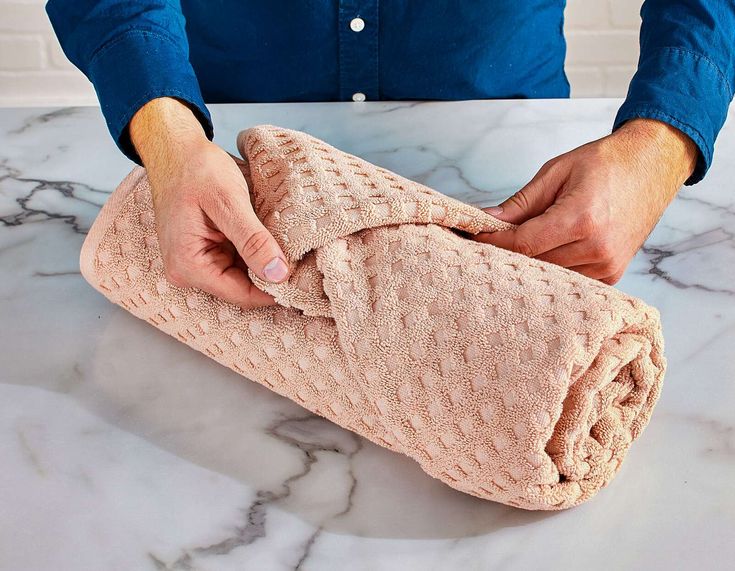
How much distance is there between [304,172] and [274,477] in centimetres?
20

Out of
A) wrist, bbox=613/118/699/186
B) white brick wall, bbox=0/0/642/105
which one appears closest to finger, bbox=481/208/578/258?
wrist, bbox=613/118/699/186

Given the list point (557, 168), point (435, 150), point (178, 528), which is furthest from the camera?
point (435, 150)

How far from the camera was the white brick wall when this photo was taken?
5.32 feet

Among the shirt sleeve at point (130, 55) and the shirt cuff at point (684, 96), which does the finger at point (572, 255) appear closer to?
the shirt cuff at point (684, 96)

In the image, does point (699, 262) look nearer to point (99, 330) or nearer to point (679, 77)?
point (679, 77)

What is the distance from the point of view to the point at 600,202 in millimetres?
603

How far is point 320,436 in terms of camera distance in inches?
22.1

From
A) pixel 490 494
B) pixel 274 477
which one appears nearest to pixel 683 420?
pixel 490 494

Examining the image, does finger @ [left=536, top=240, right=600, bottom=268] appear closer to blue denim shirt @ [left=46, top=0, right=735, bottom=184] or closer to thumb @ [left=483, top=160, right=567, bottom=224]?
thumb @ [left=483, top=160, right=567, bottom=224]

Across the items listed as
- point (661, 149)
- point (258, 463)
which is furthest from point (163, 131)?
point (661, 149)

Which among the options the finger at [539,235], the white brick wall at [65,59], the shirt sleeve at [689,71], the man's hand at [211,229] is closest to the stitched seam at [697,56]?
the shirt sleeve at [689,71]

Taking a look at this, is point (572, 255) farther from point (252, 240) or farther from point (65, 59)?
point (65, 59)

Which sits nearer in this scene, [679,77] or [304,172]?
[304,172]

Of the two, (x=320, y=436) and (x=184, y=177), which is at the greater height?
(x=184, y=177)
